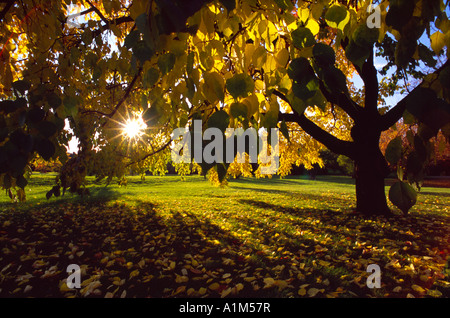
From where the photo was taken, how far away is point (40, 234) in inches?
216

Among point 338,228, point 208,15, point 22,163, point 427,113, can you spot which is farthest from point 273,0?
point 338,228

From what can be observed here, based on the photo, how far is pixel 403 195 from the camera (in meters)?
0.77

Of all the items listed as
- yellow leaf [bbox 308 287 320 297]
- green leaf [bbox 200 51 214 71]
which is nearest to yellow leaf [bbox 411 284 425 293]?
yellow leaf [bbox 308 287 320 297]

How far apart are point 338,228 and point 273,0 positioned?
19.1 feet

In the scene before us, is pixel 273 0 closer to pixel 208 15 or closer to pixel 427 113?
pixel 208 15

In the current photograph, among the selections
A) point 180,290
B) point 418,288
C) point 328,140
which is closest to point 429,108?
point 180,290

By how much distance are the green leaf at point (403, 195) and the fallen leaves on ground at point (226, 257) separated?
8.66 feet

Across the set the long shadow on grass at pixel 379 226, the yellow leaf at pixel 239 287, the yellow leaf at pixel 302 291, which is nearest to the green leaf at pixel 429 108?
the yellow leaf at pixel 302 291

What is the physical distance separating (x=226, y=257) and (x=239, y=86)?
3.75m

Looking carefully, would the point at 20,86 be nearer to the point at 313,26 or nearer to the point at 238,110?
the point at 238,110

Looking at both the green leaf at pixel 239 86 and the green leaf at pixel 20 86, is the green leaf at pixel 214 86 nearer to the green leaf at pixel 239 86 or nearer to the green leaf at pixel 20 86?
the green leaf at pixel 239 86

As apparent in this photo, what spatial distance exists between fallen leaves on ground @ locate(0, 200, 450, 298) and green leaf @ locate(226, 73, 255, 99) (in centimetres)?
279

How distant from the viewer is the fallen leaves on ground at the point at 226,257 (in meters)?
3.08

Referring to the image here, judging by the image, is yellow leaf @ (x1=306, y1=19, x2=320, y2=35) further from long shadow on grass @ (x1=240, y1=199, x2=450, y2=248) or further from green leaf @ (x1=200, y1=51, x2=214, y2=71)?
long shadow on grass @ (x1=240, y1=199, x2=450, y2=248)
